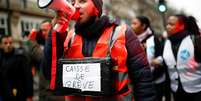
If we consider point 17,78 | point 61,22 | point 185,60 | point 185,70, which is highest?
point 61,22

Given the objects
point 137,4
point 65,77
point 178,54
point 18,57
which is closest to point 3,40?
point 18,57

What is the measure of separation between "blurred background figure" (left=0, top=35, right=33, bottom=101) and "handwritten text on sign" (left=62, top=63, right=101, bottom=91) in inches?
147

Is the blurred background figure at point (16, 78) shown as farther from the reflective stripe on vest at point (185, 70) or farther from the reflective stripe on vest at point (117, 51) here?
the reflective stripe on vest at point (117, 51)

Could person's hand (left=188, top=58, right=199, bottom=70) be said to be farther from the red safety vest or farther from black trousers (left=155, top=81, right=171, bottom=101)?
the red safety vest

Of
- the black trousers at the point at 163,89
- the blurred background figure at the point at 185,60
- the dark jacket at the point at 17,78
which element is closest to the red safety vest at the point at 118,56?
the blurred background figure at the point at 185,60

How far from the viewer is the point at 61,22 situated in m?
3.50

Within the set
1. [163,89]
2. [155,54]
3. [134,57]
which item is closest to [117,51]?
[134,57]

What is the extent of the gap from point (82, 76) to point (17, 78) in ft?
13.0

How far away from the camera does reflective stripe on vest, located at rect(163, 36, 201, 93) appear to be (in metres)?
5.96

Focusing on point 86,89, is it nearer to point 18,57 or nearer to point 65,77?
point 65,77

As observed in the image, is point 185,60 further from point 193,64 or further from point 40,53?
point 40,53

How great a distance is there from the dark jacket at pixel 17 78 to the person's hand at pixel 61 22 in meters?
3.85

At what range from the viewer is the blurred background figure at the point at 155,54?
680 cm

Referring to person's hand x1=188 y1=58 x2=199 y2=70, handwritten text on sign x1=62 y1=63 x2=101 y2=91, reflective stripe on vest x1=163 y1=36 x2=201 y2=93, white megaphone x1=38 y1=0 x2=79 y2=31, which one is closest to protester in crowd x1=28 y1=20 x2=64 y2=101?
reflective stripe on vest x1=163 y1=36 x2=201 y2=93
